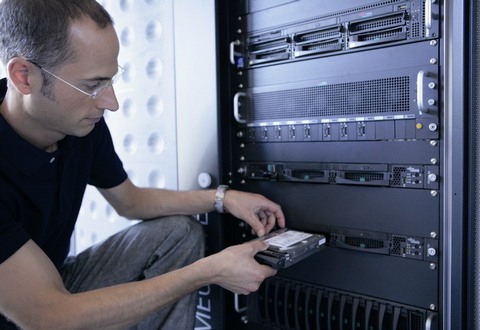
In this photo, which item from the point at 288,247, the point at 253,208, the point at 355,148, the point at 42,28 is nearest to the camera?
the point at 42,28

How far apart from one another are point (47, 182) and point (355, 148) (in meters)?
0.92

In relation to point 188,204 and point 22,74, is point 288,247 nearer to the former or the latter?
point 188,204

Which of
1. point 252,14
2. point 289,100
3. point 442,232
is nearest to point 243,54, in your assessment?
point 252,14

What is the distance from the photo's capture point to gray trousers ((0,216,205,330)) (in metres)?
1.46

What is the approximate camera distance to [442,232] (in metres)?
1.16

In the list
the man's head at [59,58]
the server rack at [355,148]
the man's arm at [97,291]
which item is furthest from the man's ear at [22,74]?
the server rack at [355,148]

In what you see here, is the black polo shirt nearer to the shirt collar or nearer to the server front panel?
the shirt collar

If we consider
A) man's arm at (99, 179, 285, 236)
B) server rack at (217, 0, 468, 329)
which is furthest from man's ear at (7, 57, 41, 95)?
server rack at (217, 0, 468, 329)

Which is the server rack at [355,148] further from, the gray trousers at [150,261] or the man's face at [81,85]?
the man's face at [81,85]

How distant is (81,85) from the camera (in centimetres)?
112

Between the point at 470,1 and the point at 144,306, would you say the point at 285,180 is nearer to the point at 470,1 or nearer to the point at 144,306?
the point at 144,306

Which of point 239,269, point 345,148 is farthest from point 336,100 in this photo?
point 239,269

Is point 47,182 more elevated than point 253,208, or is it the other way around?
point 47,182

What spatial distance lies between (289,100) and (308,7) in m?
0.30
